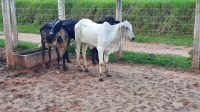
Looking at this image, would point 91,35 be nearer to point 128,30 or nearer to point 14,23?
point 128,30

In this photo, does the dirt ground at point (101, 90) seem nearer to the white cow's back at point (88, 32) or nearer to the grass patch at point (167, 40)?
the white cow's back at point (88, 32)

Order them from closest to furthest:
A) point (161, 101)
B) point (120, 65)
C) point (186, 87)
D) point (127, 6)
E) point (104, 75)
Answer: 1. point (161, 101)
2. point (186, 87)
3. point (104, 75)
4. point (120, 65)
5. point (127, 6)

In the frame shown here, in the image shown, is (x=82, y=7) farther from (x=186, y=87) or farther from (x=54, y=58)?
(x=186, y=87)

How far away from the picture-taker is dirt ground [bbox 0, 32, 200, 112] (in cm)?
660

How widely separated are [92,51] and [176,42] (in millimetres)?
5170

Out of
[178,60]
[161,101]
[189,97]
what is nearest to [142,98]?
[161,101]

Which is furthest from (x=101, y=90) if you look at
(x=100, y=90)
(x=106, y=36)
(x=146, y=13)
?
(x=146, y=13)

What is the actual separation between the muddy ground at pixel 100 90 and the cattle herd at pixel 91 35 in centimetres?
56

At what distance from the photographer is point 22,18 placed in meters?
19.0

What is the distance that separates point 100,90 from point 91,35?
6.11 ft

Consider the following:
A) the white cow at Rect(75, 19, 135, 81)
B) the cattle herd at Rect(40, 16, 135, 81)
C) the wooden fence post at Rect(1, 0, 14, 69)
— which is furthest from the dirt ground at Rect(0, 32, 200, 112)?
the white cow at Rect(75, 19, 135, 81)

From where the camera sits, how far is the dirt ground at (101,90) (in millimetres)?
6602

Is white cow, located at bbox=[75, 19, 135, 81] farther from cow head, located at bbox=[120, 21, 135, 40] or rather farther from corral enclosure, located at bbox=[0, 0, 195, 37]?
corral enclosure, located at bbox=[0, 0, 195, 37]

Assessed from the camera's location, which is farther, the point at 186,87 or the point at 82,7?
the point at 82,7
